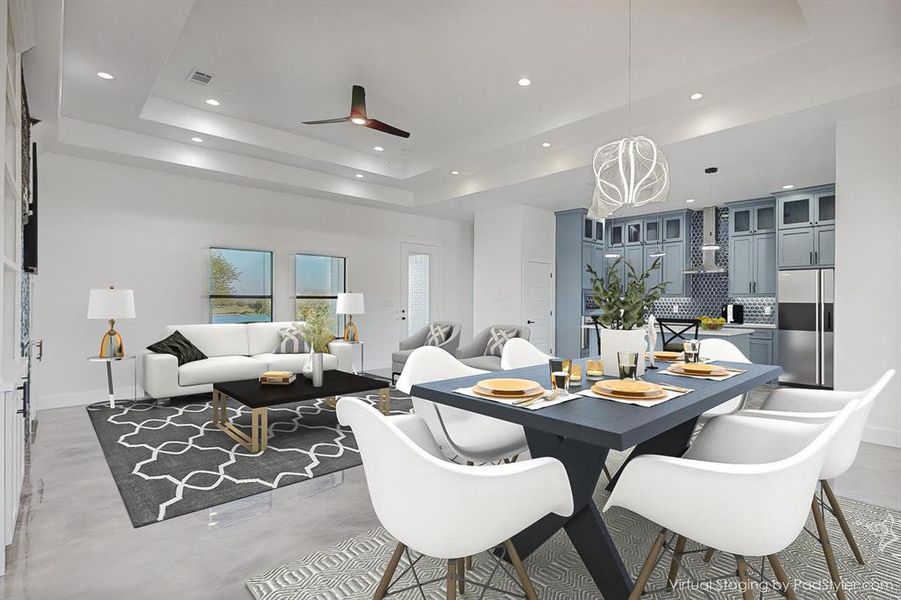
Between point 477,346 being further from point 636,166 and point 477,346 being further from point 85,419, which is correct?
point 85,419

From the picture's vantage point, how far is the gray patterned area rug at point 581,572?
5.69 feet

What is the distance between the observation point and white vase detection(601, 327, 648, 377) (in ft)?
6.89

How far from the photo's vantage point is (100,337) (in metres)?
5.01

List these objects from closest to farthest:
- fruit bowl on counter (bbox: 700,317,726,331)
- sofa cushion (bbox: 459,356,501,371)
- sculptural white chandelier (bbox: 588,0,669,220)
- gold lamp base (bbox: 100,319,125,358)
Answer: sculptural white chandelier (bbox: 588,0,669,220) → gold lamp base (bbox: 100,319,125,358) → sofa cushion (bbox: 459,356,501,371) → fruit bowl on counter (bbox: 700,317,726,331)

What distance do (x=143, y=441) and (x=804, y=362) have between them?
23.3 ft

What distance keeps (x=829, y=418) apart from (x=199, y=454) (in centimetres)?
355

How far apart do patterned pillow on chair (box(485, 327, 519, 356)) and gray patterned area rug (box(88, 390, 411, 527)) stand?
132cm

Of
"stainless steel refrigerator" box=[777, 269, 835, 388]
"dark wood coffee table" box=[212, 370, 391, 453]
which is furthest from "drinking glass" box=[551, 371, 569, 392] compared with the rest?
"stainless steel refrigerator" box=[777, 269, 835, 388]

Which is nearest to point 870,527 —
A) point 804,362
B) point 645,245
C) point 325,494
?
point 325,494

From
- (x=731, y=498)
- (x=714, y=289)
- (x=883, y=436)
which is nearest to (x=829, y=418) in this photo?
(x=731, y=498)

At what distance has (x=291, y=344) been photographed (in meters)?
5.70

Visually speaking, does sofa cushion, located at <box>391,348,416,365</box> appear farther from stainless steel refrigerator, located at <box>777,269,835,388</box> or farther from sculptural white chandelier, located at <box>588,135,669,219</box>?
stainless steel refrigerator, located at <box>777,269,835,388</box>

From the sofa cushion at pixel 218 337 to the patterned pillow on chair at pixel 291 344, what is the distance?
403 millimetres

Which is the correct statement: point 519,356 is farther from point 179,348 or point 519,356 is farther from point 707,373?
point 179,348
